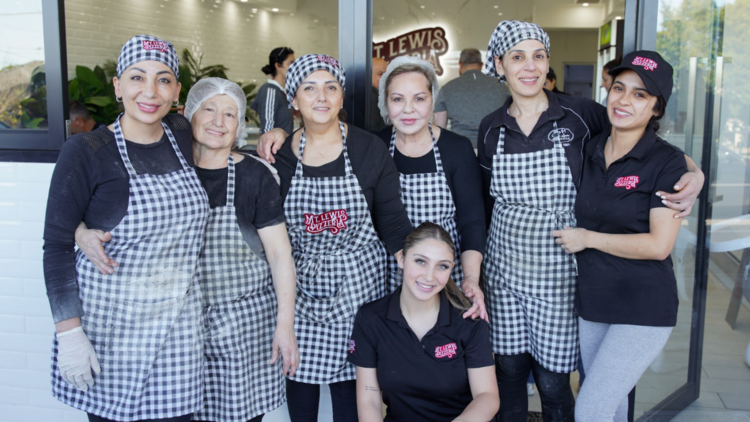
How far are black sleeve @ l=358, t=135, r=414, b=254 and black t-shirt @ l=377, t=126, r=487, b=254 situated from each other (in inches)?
4.8

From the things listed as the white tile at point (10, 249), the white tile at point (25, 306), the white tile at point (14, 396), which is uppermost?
the white tile at point (10, 249)

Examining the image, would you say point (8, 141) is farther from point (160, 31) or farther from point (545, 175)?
point (160, 31)

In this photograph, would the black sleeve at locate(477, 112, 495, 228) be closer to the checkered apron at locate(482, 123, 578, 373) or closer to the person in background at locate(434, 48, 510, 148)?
the checkered apron at locate(482, 123, 578, 373)

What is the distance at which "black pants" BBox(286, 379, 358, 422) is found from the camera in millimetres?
2221

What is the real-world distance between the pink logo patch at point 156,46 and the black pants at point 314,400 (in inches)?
49.6

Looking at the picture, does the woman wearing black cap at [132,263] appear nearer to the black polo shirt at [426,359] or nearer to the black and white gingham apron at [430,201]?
the black polo shirt at [426,359]

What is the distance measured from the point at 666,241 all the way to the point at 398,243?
2.87 feet

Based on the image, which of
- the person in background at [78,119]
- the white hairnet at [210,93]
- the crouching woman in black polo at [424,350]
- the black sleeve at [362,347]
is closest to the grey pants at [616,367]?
the crouching woman in black polo at [424,350]

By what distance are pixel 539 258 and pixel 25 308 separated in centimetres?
233

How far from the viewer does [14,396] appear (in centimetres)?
285

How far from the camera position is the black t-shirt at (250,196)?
1.98 metres

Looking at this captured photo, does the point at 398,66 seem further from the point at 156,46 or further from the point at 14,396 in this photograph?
the point at 14,396

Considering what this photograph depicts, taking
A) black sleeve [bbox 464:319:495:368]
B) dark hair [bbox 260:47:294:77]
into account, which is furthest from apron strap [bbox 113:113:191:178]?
dark hair [bbox 260:47:294:77]

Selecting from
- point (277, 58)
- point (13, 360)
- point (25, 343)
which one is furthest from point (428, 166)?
point (277, 58)
